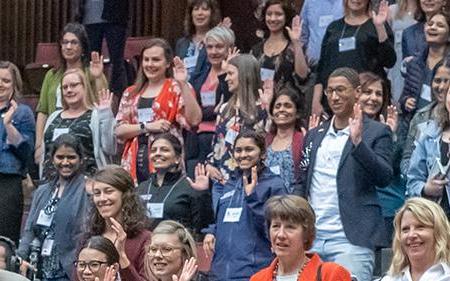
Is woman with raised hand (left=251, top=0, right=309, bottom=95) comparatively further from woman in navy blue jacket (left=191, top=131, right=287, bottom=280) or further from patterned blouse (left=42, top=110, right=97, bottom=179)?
woman in navy blue jacket (left=191, top=131, right=287, bottom=280)

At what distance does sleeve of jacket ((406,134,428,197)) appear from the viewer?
973 centimetres

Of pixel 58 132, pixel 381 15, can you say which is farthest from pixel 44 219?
pixel 381 15

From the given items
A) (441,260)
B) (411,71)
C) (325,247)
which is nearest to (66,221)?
(325,247)

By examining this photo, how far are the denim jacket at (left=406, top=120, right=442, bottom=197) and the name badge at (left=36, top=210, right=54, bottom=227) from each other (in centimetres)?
230

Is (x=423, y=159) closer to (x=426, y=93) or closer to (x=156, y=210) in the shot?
(x=426, y=93)

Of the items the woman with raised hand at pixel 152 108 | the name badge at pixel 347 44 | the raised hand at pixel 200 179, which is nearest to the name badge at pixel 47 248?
the raised hand at pixel 200 179

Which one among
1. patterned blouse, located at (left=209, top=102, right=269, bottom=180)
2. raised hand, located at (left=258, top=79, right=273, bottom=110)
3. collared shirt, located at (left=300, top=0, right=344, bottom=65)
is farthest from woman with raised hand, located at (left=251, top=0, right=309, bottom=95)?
patterned blouse, located at (left=209, top=102, right=269, bottom=180)

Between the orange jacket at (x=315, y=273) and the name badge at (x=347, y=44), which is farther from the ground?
the name badge at (x=347, y=44)

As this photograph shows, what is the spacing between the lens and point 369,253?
381 inches

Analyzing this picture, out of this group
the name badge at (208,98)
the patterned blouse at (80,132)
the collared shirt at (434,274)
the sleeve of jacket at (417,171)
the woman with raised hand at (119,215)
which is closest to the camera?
the collared shirt at (434,274)

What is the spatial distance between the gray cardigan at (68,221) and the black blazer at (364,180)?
1.50 meters

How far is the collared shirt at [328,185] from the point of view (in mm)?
9766

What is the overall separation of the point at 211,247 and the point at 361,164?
3.38 feet

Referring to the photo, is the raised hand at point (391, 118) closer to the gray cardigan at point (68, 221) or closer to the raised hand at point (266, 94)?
the raised hand at point (266, 94)
